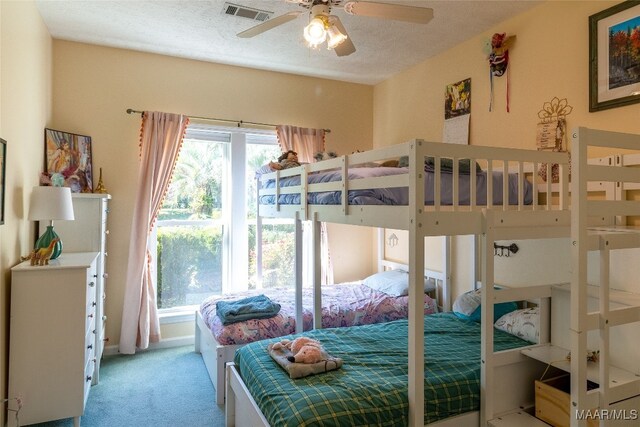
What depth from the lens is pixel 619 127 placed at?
2.40m

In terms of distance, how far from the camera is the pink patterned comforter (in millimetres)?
2883

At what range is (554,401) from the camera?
6.33 ft

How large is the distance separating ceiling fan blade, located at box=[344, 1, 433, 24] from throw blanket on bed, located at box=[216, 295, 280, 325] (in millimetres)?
2122

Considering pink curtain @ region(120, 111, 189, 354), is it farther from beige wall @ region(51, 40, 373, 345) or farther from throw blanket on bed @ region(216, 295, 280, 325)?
throw blanket on bed @ region(216, 295, 280, 325)

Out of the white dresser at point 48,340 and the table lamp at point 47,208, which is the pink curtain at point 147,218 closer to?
the table lamp at point 47,208

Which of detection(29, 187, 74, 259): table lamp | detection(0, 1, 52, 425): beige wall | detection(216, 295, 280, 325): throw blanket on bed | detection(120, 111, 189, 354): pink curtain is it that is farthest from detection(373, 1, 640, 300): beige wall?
detection(0, 1, 52, 425): beige wall

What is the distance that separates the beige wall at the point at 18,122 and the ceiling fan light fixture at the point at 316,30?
1.69m

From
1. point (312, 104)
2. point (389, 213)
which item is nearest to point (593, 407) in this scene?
point (389, 213)

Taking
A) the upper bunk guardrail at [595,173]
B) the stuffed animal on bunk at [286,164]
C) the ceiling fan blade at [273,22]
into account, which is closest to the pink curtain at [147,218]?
the stuffed animal on bunk at [286,164]

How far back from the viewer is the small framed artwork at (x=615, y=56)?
2312 mm


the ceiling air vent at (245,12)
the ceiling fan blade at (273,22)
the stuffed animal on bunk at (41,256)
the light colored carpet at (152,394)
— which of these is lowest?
the light colored carpet at (152,394)

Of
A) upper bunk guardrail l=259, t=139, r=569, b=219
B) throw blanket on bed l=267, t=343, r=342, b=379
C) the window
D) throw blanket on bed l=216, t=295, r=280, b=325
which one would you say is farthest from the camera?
the window

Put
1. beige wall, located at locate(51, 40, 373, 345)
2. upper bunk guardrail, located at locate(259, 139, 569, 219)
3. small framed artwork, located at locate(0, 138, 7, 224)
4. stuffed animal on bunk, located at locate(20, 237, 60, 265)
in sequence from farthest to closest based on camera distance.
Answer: beige wall, located at locate(51, 40, 373, 345)
stuffed animal on bunk, located at locate(20, 237, 60, 265)
small framed artwork, located at locate(0, 138, 7, 224)
upper bunk guardrail, located at locate(259, 139, 569, 219)

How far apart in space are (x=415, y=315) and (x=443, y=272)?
6.87 ft
